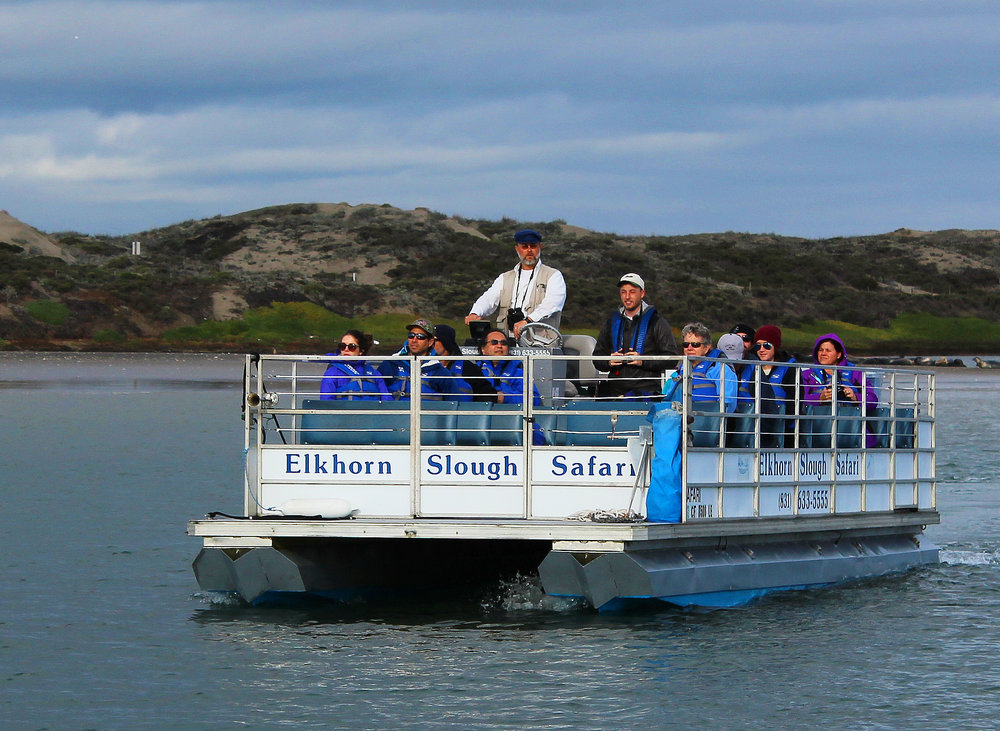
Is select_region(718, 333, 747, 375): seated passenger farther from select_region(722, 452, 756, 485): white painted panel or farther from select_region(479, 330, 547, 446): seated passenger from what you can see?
select_region(479, 330, 547, 446): seated passenger

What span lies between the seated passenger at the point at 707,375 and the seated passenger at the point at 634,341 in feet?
1.13

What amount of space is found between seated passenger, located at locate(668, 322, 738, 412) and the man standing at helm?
4.36 feet

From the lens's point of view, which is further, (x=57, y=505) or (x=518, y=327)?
(x=57, y=505)

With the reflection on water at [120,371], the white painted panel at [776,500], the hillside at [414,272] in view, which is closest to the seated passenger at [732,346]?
the white painted panel at [776,500]

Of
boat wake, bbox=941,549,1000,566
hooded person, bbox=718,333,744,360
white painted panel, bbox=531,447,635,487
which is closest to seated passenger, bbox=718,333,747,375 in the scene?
hooded person, bbox=718,333,744,360

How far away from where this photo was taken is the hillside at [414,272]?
74.4m

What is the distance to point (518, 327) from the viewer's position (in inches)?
485

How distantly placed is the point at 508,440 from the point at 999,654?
3758 mm

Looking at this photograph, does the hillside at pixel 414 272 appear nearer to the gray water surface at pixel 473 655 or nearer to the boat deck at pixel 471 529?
the gray water surface at pixel 473 655

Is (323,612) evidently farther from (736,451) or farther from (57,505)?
(57,505)

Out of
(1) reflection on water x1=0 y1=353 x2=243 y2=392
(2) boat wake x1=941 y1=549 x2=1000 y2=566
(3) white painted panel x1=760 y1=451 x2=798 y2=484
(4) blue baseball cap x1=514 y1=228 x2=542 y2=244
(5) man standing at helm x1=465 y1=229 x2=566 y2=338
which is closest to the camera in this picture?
(3) white painted panel x1=760 y1=451 x2=798 y2=484

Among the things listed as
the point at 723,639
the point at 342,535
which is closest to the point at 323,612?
the point at 342,535

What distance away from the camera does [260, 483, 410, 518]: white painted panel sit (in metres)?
11.4

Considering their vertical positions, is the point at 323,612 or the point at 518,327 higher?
the point at 518,327
